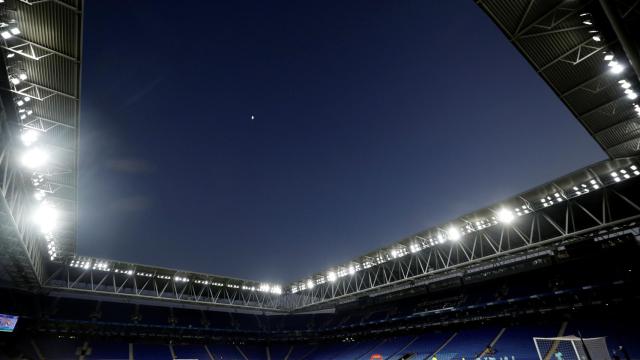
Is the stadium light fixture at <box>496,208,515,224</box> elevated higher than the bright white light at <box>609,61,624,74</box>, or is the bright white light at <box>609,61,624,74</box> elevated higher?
the bright white light at <box>609,61,624,74</box>

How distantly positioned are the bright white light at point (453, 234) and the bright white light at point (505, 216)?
3866 mm

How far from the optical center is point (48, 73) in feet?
47.8

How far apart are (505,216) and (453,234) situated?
189 inches

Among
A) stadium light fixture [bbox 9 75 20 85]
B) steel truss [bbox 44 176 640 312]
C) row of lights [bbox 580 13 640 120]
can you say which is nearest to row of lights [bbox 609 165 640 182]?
steel truss [bbox 44 176 640 312]

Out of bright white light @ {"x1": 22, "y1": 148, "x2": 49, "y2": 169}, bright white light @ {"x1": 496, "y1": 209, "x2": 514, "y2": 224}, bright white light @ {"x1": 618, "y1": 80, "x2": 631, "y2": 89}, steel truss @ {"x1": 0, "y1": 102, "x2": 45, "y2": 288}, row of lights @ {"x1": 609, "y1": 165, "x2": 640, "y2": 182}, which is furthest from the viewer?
bright white light @ {"x1": 496, "y1": 209, "x2": 514, "y2": 224}

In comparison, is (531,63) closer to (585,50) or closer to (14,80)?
(585,50)

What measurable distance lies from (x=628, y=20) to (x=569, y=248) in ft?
89.9

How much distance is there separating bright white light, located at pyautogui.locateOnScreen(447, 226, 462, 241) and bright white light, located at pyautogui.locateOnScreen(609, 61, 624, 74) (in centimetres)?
1766

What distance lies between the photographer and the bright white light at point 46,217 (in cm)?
2188

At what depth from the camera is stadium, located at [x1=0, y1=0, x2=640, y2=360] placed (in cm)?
1342

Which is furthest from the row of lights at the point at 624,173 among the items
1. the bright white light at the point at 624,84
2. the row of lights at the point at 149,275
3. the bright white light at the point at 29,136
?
the row of lights at the point at 149,275

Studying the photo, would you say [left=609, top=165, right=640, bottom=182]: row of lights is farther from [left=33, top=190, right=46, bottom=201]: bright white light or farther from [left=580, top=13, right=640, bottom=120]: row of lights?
[left=33, top=190, right=46, bottom=201]: bright white light

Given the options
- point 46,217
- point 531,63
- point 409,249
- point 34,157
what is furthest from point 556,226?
point 46,217

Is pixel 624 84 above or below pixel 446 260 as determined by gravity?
above
